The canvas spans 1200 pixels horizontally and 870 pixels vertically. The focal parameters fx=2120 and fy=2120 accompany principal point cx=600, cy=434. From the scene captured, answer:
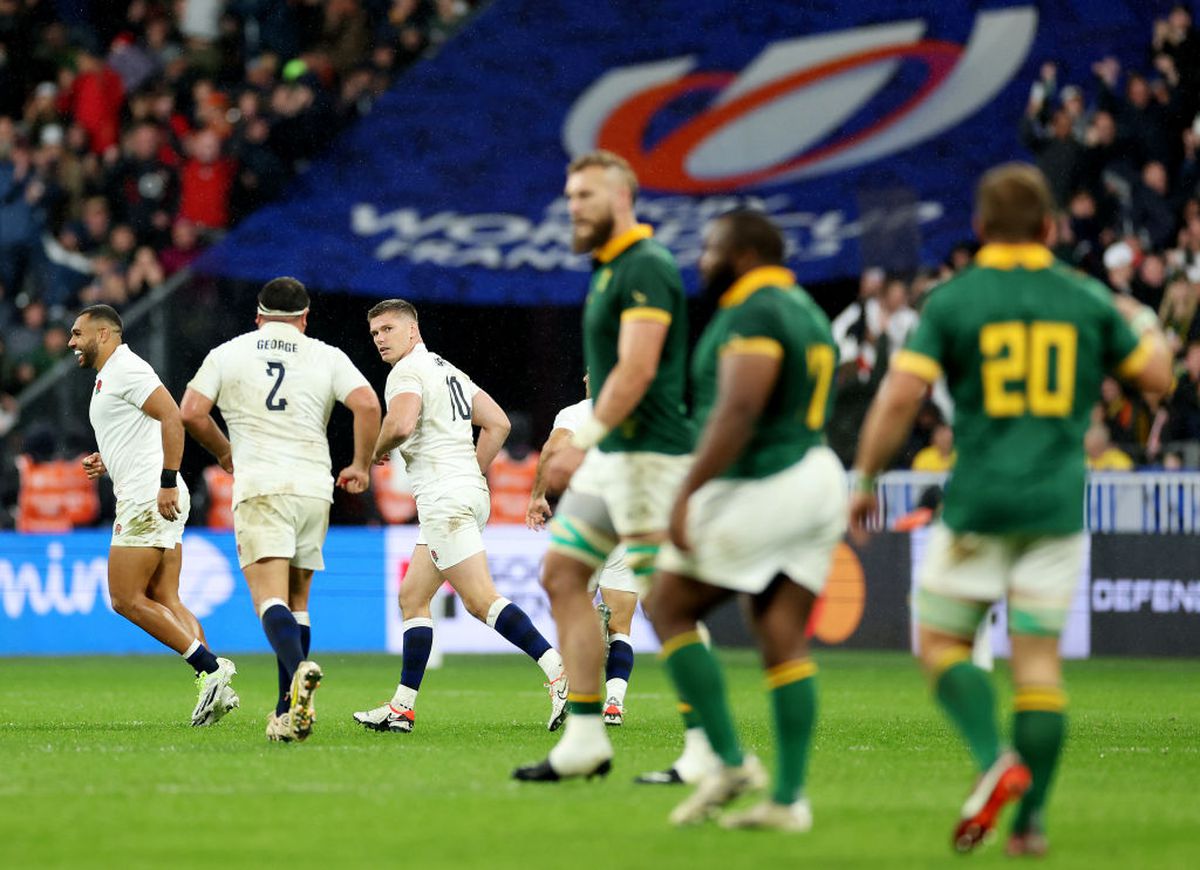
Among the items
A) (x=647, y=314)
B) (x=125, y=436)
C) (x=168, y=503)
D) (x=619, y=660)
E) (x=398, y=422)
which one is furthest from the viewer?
(x=125, y=436)

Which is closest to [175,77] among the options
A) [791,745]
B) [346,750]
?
[346,750]

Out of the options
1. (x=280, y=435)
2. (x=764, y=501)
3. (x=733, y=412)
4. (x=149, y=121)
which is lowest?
(x=280, y=435)

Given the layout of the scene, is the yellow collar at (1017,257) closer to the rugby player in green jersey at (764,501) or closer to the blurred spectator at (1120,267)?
the rugby player in green jersey at (764,501)

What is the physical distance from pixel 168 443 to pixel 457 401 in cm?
167

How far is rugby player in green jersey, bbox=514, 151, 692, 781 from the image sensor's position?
8.19 metres

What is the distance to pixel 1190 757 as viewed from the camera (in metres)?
10.5

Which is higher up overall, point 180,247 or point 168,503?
point 180,247

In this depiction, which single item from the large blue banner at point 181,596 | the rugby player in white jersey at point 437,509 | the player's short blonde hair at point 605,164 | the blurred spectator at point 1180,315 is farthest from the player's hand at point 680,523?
the blurred spectator at point 1180,315

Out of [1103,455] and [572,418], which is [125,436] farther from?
[1103,455]

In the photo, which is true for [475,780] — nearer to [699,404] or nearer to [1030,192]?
[699,404]

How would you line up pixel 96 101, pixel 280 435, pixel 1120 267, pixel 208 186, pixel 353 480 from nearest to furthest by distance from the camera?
pixel 353 480, pixel 280 435, pixel 1120 267, pixel 208 186, pixel 96 101

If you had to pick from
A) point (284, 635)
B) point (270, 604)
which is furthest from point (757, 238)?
point (270, 604)

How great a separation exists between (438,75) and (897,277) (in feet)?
17.4

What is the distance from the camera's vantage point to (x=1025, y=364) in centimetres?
681
